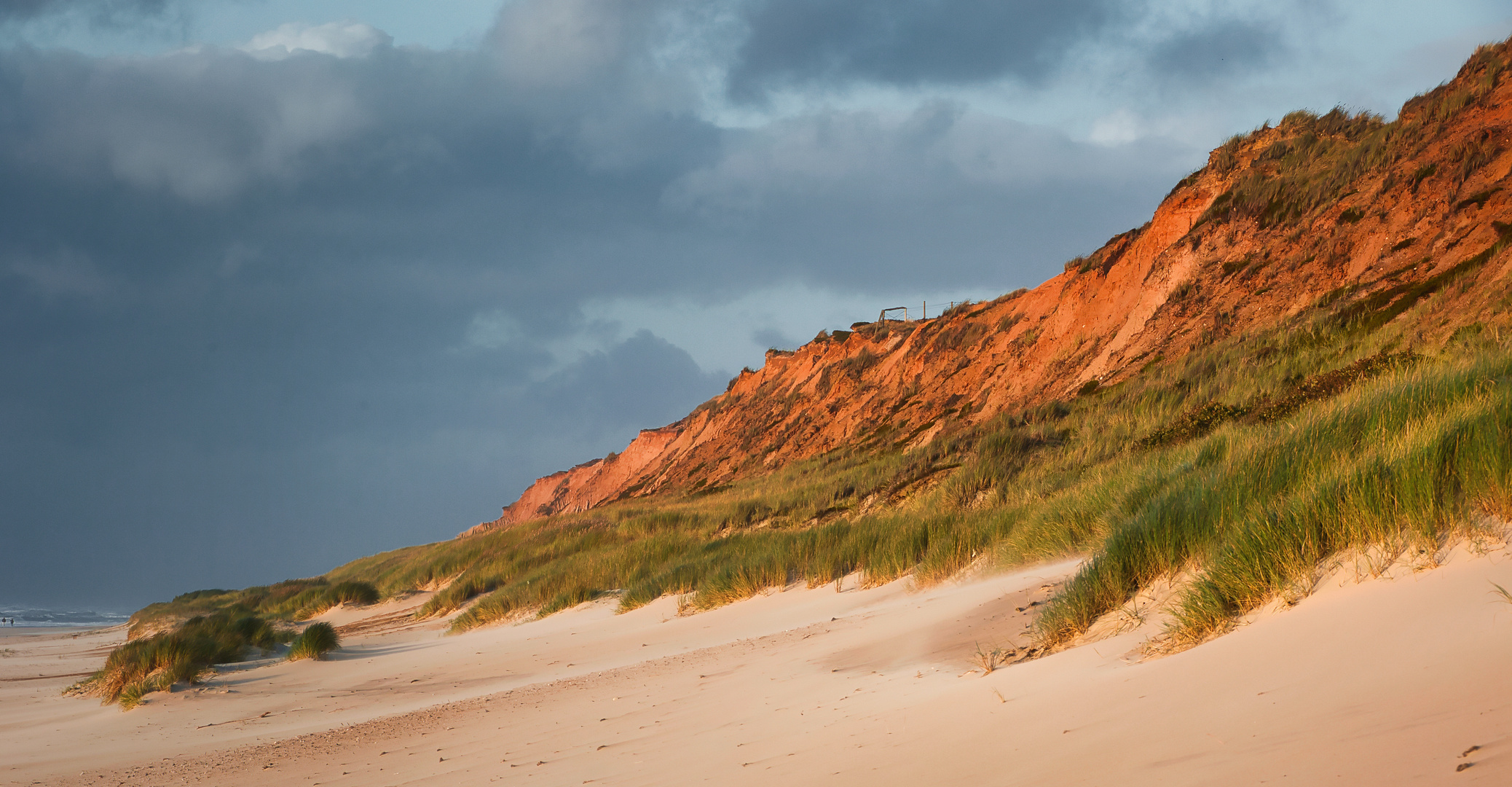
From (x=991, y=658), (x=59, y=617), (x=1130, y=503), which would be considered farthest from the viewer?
(x=59, y=617)

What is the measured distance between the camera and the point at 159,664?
9461 mm

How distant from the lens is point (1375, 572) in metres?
3.41

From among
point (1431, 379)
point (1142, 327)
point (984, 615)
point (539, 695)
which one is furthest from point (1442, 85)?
point (539, 695)

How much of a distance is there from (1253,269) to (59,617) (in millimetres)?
51441

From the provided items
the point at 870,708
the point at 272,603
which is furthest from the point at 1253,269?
the point at 272,603

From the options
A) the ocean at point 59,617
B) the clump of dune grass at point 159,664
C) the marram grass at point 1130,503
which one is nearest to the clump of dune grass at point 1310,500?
the marram grass at point 1130,503

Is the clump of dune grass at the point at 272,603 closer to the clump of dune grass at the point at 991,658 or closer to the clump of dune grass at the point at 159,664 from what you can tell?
the clump of dune grass at the point at 159,664

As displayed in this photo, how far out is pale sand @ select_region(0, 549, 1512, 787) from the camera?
7.62ft

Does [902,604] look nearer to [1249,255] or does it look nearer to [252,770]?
[252,770]

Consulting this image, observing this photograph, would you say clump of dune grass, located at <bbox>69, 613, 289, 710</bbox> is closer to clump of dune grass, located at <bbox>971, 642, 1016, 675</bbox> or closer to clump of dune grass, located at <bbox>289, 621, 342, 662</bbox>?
clump of dune grass, located at <bbox>289, 621, 342, 662</bbox>

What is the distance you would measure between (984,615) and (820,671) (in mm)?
1271

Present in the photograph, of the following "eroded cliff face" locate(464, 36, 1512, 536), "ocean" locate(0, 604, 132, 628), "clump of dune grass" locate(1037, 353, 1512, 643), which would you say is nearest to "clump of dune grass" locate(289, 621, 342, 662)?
"clump of dune grass" locate(1037, 353, 1512, 643)

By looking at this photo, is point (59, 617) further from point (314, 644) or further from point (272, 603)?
point (314, 644)

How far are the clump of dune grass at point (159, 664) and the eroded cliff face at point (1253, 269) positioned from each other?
660 inches
